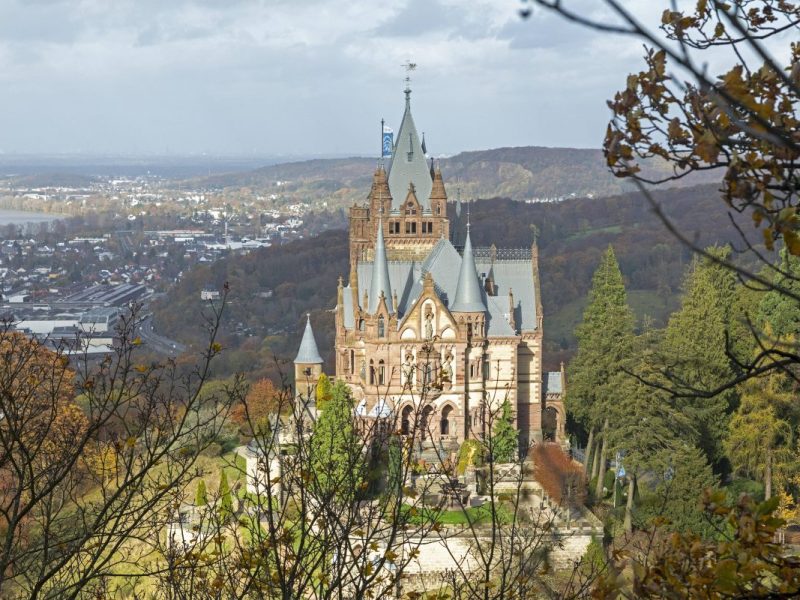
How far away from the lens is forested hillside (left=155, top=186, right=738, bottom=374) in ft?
303

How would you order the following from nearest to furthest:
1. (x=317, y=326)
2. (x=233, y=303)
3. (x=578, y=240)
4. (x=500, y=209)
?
(x=317, y=326), (x=233, y=303), (x=578, y=240), (x=500, y=209)

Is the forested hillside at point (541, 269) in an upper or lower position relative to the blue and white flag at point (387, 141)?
lower

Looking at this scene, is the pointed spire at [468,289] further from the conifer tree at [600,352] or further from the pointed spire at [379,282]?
the conifer tree at [600,352]

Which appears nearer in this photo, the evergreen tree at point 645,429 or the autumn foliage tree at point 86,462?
the autumn foliage tree at point 86,462

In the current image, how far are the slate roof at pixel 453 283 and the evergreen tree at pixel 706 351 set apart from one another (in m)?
5.47

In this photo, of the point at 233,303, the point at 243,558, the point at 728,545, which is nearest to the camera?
the point at 728,545

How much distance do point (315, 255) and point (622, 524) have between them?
338 ft

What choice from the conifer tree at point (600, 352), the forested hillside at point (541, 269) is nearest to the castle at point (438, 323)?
the conifer tree at point (600, 352)

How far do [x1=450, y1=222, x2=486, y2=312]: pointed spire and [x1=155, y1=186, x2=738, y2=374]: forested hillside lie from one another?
1284 inches

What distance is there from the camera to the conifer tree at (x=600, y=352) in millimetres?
39250

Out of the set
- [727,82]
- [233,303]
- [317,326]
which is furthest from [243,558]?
[233,303]

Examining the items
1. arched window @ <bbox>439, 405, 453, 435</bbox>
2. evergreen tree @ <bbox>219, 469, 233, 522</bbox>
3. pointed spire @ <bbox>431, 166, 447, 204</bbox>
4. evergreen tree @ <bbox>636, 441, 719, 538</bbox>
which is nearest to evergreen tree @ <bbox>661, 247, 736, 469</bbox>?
evergreen tree @ <bbox>636, 441, 719, 538</bbox>

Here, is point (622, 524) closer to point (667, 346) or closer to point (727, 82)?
point (667, 346)

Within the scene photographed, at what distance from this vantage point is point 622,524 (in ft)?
112
